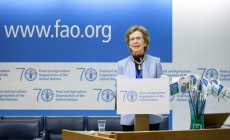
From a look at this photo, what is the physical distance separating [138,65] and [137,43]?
0.58ft

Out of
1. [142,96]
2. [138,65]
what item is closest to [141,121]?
[142,96]

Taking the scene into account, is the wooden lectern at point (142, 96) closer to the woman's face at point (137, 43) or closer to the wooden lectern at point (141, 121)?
the wooden lectern at point (141, 121)

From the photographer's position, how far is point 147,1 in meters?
6.18

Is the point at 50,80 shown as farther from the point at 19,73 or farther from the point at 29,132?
the point at 29,132

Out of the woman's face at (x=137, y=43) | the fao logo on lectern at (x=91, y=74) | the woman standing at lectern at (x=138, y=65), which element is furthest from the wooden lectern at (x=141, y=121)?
the fao logo on lectern at (x=91, y=74)

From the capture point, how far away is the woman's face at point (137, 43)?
3219mm

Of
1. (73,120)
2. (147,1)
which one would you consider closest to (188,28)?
(147,1)

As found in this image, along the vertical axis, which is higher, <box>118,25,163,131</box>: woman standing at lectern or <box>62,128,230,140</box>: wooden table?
<box>118,25,163,131</box>: woman standing at lectern

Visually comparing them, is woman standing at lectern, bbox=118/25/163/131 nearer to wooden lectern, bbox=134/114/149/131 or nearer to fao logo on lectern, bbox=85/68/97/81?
wooden lectern, bbox=134/114/149/131

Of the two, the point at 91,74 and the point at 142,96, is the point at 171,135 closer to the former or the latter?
the point at 142,96

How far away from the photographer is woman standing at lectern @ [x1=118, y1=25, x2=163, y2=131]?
125 inches

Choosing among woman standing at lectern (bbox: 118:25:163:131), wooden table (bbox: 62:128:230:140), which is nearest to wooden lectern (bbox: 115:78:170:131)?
wooden table (bbox: 62:128:230:140)

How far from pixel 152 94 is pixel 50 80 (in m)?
→ 3.79

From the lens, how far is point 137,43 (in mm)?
3217
